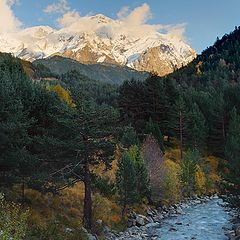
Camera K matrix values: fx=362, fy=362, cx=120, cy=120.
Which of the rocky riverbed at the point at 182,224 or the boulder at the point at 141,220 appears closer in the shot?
the rocky riverbed at the point at 182,224

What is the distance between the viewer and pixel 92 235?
30750 mm

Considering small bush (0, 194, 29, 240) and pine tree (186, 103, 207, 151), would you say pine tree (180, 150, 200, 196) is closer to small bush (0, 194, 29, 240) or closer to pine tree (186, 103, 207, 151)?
pine tree (186, 103, 207, 151)

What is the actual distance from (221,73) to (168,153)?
129290 millimetres

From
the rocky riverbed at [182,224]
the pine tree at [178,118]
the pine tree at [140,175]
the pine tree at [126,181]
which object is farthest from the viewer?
the pine tree at [178,118]

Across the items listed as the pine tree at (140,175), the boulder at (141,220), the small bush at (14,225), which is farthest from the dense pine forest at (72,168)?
the small bush at (14,225)

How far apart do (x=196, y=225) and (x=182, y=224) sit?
1.57 metres

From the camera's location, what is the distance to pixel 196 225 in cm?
4044

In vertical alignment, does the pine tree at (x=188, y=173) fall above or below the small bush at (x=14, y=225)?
below

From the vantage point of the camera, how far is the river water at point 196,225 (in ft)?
116

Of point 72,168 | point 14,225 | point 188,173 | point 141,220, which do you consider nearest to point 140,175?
point 141,220

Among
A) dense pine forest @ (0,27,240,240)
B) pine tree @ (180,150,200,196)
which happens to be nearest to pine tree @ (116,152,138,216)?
dense pine forest @ (0,27,240,240)

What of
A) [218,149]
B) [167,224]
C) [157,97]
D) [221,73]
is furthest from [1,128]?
[221,73]

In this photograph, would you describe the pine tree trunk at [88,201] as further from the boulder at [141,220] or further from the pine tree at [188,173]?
the pine tree at [188,173]

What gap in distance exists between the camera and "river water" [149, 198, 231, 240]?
116ft
